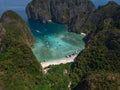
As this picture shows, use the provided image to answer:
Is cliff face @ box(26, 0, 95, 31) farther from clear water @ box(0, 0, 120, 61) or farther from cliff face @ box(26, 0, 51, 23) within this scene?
clear water @ box(0, 0, 120, 61)

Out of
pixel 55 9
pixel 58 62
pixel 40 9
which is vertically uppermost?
pixel 58 62

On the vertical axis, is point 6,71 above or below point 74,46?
above

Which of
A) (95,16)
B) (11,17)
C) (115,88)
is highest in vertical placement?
(115,88)

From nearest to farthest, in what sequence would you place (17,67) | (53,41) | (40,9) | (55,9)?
1. (17,67)
2. (53,41)
3. (40,9)
4. (55,9)

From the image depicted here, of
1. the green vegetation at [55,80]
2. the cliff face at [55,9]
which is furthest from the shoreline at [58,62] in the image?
the cliff face at [55,9]

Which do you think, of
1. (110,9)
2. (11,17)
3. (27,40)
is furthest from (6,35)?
(110,9)

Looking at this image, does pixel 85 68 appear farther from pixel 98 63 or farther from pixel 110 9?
pixel 110 9

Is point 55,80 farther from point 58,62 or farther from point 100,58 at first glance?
point 58,62

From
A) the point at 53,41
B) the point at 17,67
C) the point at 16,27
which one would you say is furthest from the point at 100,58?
the point at 16,27

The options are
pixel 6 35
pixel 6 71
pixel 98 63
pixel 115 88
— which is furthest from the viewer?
pixel 6 35
